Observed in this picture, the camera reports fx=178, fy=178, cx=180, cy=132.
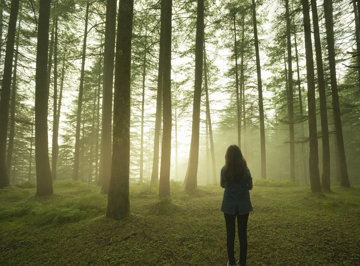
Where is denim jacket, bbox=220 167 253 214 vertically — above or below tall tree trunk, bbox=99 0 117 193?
below

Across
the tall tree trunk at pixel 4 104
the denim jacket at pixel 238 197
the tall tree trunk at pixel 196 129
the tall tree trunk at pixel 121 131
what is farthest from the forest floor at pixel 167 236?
the tall tree trunk at pixel 4 104

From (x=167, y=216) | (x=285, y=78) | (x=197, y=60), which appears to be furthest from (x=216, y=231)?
(x=285, y=78)

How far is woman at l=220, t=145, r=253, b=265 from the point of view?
11.1ft

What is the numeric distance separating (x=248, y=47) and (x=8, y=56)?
1772cm

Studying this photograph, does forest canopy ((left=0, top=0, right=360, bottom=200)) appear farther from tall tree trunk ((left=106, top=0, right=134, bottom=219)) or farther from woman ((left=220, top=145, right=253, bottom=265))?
woman ((left=220, top=145, right=253, bottom=265))

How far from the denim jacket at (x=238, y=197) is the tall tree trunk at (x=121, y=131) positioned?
3190mm

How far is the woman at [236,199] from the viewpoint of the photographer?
3.39 metres

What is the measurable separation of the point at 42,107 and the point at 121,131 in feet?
20.9

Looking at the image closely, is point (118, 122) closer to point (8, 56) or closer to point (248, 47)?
point (8, 56)

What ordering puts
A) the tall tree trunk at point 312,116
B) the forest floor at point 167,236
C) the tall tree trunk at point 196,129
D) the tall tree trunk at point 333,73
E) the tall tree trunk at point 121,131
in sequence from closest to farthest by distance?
the forest floor at point 167,236 → the tall tree trunk at point 121,131 → the tall tree trunk at point 312,116 → the tall tree trunk at point 196,129 → the tall tree trunk at point 333,73

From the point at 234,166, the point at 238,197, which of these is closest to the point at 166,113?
the point at 234,166

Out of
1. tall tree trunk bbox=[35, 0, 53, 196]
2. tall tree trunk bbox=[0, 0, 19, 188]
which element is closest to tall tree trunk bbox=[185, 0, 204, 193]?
tall tree trunk bbox=[35, 0, 53, 196]

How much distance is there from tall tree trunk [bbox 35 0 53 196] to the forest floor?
295cm

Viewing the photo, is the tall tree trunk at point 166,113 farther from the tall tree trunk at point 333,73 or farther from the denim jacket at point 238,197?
the tall tree trunk at point 333,73
